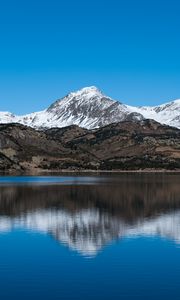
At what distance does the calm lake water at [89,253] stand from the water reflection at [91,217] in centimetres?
15

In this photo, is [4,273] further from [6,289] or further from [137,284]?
[137,284]

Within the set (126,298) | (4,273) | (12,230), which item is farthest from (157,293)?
(12,230)

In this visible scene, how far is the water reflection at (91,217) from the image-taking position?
270ft

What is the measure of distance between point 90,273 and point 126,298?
9741 mm

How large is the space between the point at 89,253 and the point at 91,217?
4094 centimetres

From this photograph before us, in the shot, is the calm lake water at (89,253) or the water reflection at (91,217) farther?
the water reflection at (91,217)

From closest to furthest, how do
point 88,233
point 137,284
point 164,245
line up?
point 137,284, point 164,245, point 88,233

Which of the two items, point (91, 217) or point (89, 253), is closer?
point (89, 253)

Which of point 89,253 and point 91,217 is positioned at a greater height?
point 91,217

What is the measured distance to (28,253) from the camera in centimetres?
6775

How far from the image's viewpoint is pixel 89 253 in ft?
222

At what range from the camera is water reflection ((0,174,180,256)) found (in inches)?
3241

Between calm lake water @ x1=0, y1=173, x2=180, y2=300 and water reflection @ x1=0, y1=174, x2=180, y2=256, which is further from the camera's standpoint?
water reflection @ x1=0, y1=174, x2=180, y2=256

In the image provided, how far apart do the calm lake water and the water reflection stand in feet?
0.49
